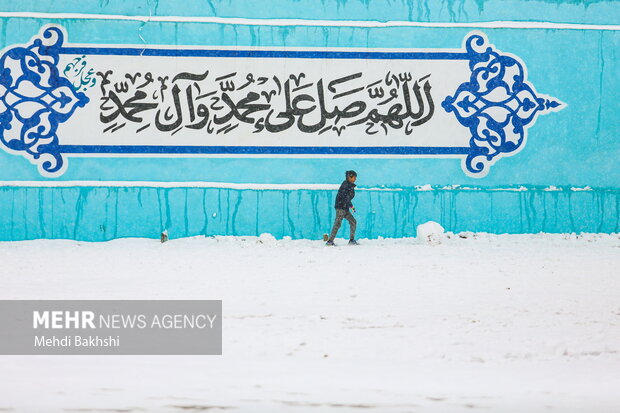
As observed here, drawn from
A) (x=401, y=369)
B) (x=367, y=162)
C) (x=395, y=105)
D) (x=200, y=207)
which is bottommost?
(x=401, y=369)

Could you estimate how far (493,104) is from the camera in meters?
10.4

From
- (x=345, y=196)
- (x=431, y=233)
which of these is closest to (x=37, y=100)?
(x=345, y=196)

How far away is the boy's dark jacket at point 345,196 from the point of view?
977cm

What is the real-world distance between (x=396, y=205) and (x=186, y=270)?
3.81m

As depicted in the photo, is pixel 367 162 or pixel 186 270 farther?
pixel 367 162

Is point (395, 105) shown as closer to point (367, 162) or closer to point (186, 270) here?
point (367, 162)

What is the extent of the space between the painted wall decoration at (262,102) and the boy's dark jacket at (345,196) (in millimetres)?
644

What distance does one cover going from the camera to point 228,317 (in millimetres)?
5398

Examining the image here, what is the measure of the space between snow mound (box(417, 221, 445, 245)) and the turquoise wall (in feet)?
0.96

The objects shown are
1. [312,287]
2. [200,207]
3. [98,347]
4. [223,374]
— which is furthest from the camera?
[200,207]

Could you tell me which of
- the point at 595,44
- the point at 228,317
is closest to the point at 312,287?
the point at 228,317

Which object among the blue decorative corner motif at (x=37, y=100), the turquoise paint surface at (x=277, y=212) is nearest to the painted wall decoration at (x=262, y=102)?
the blue decorative corner motif at (x=37, y=100)

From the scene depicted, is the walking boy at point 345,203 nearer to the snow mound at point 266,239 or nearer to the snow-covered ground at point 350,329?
the snow-covered ground at point 350,329

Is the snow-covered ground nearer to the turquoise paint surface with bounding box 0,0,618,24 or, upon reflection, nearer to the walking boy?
the walking boy
